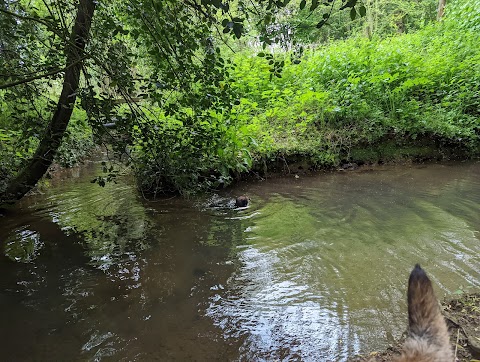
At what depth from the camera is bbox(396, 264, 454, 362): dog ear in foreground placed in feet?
5.06

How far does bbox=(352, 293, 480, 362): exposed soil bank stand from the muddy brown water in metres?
0.15

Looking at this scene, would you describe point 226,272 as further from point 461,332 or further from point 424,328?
point 424,328

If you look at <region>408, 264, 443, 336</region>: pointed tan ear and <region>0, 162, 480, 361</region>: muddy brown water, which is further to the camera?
<region>0, 162, 480, 361</region>: muddy brown water

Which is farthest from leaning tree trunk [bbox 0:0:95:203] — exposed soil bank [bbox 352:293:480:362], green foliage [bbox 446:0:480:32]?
green foliage [bbox 446:0:480:32]

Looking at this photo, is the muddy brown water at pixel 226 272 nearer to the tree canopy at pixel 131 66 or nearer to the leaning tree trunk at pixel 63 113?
the leaning tree trunk at pixel 63 113

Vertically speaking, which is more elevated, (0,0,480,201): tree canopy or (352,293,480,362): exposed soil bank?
(0,0,480,201): tree canopy

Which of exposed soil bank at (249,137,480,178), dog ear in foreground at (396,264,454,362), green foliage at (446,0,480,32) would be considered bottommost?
exposed soil bank at (249,137,480,178)

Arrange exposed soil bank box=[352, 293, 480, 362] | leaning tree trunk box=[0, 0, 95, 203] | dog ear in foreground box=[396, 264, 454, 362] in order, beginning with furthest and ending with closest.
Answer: leaning tree trunk box=[0, 0, 95, 203]
exposed soil bank box=[352, 293, 480, 362]
dog ear in foreground box=[396, 264, 454, 362]

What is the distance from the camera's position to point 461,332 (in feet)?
8.34

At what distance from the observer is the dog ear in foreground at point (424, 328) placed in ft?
5.06

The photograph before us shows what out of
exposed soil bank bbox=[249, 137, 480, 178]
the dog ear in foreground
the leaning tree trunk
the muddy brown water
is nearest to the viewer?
the dog ear in foreground

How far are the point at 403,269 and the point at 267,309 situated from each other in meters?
1.81

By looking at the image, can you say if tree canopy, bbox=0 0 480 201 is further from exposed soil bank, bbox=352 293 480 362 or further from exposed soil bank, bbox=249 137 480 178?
exposed soil bank, bbox=249 137 480 178

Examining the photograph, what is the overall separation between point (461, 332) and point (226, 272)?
254cm
